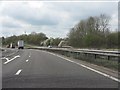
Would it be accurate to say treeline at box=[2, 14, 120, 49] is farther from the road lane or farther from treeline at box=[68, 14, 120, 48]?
the road lane

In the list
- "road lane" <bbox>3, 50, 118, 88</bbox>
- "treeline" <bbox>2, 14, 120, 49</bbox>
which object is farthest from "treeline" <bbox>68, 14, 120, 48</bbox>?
"road lane" <bbox>3, 50, 118, 88</bbox>

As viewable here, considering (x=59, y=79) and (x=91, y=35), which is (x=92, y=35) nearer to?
(x=91, y=35)

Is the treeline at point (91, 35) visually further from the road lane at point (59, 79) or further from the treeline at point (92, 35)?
the road lane at point (59, 79)

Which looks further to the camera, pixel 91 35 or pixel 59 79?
pixel 91 35

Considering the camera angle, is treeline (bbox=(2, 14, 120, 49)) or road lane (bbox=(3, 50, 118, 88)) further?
treeline (bbox=(2, 14, 120, 49))

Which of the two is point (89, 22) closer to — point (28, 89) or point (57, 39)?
point (57, 39)

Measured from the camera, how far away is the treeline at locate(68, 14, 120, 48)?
91500 millimetres

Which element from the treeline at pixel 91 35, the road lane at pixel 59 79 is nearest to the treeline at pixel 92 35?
the treeline at pixel 91 35

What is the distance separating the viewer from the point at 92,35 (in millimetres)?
97250

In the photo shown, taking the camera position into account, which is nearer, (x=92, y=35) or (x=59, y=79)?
(x=59, y=79)

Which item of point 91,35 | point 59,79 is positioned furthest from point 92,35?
point 59,79

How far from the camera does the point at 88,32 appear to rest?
104 meters

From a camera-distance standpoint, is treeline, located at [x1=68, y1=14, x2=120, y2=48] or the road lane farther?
treeline, located at [x1=68, y1=14, x2=120, y2=48]

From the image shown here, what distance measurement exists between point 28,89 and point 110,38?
8158cm
